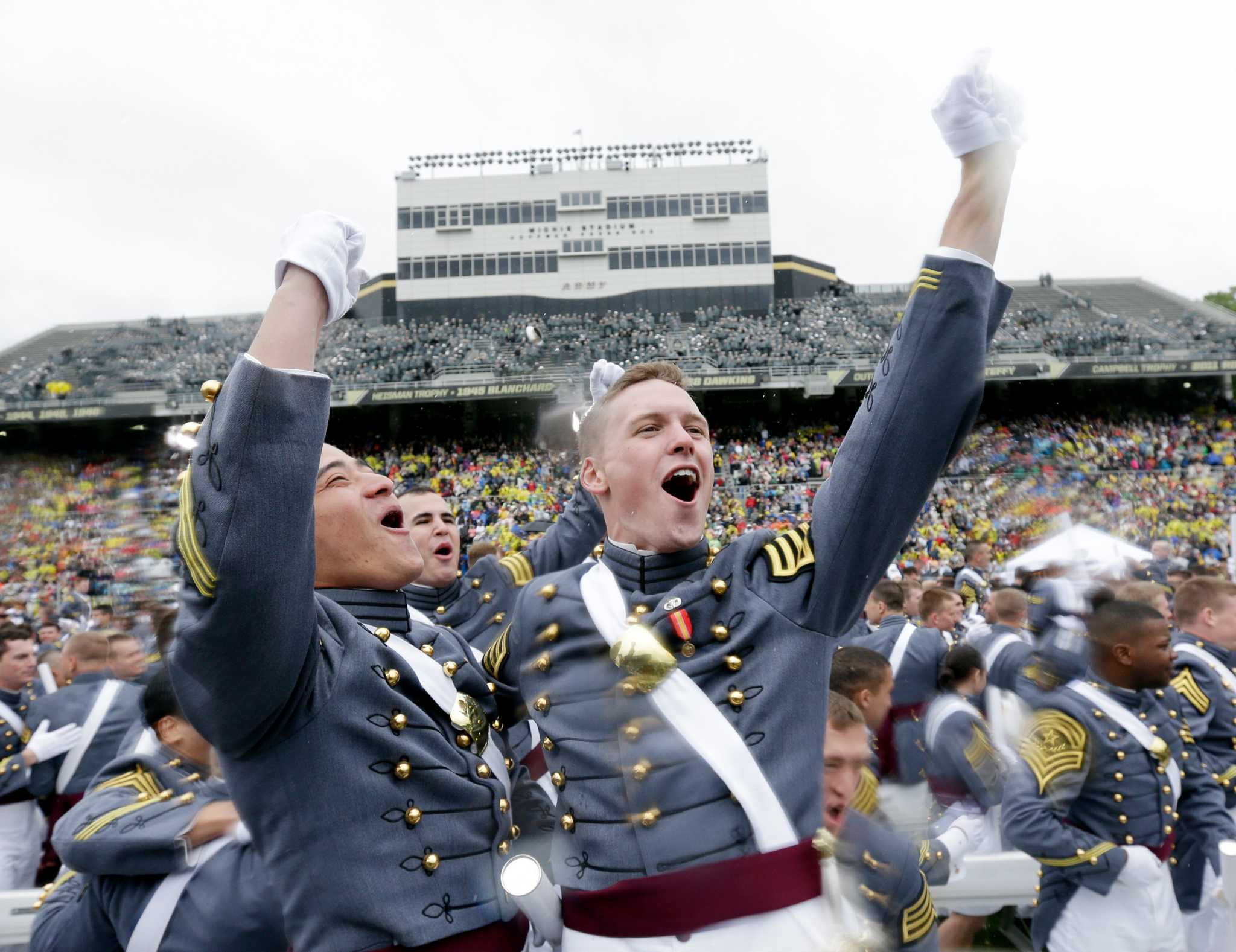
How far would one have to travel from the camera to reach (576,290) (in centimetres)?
4006

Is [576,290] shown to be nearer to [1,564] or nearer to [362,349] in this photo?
[362,349]

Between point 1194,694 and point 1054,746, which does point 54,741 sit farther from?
point 1194,694

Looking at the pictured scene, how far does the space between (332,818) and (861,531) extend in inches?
40.4

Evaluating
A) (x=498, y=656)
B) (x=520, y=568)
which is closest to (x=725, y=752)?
(x=498, y=656)

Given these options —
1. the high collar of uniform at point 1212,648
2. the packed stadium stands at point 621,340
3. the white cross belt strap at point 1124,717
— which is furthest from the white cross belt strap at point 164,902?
the packed stadium stands at point 621,340

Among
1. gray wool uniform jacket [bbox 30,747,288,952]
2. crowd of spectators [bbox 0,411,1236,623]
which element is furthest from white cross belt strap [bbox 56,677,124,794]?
gray wool uniform jacket [bbox 30,747,288,952]

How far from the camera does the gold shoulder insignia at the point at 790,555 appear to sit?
173cm

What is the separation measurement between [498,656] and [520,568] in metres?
1.61

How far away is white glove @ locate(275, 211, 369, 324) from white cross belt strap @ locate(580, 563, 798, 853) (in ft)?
Result: 2.53

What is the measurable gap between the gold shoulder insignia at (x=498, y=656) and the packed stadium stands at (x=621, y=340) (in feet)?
96.1

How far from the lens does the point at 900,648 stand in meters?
5.96

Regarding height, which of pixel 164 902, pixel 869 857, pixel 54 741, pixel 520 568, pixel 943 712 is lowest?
pixel 54 741

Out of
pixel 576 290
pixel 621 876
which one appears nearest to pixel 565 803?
pixel 621 876

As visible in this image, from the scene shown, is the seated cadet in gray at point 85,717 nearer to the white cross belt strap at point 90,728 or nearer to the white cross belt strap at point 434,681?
the white cross belt strap at point 90,728
